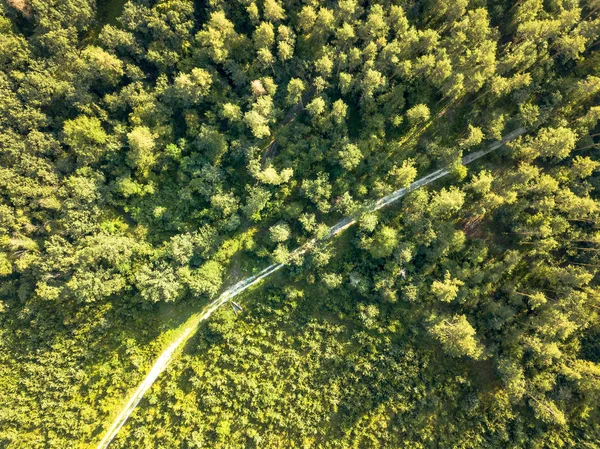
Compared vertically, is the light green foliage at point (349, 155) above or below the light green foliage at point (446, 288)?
above

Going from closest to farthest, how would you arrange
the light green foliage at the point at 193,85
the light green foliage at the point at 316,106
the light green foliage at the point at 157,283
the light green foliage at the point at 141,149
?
the light green foliage at the point at 193,85 < the light green foliage at the point at 316,106 < the light green foliage at the point at 141,149 < the light green foliage at the point at 157,283

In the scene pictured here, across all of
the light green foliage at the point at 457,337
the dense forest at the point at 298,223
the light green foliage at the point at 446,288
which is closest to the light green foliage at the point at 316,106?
the dense forest at the point at 298,223

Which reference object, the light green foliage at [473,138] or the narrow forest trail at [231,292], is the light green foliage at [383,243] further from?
the light green foliage at [473,138]

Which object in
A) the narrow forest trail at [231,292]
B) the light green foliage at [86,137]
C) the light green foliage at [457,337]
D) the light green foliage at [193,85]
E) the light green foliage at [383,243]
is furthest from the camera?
the narrow forest trail at [231,292]

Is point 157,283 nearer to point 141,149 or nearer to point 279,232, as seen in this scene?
point 279,232

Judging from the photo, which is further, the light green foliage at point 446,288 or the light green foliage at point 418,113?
the light green foliage at point 418,113

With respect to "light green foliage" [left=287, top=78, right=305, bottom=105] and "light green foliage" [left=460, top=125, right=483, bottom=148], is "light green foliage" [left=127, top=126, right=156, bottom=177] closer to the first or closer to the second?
"light green foliage" [left=287, top=78, right=305, bottom=105]

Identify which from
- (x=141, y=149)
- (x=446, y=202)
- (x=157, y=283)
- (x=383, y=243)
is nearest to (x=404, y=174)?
(x=446, y=202)
